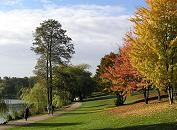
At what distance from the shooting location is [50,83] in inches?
2280

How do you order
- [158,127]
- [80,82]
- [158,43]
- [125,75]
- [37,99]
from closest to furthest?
[158,127], [158,43], [125,75], [37,99], [80,82]

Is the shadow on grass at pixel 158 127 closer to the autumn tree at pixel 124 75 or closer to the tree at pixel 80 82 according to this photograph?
the autumn tree at pixel 124 75

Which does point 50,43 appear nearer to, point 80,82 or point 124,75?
point 124,75

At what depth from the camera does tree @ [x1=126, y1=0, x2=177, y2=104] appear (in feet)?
109

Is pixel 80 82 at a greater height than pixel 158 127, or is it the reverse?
pixel 80 82

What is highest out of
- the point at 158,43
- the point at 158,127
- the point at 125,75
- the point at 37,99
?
the point at 158,43

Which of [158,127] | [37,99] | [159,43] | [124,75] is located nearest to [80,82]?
[37,99]

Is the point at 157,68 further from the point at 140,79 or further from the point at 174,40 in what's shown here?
the point at 140,79

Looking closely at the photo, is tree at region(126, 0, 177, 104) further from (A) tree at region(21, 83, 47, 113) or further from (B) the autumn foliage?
(A) tree at region(21, 83, 47, 113)

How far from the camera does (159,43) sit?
33125 mm

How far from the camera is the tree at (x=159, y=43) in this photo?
3309cm

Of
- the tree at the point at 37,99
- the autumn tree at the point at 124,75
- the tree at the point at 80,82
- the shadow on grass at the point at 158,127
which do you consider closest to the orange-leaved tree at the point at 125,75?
the autumn tree at the point at 124,75

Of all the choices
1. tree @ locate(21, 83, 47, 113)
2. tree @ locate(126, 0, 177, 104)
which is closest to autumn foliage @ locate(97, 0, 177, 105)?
tree @ locate(126, 0, 177, 104)

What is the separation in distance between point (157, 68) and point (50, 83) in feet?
88.8
